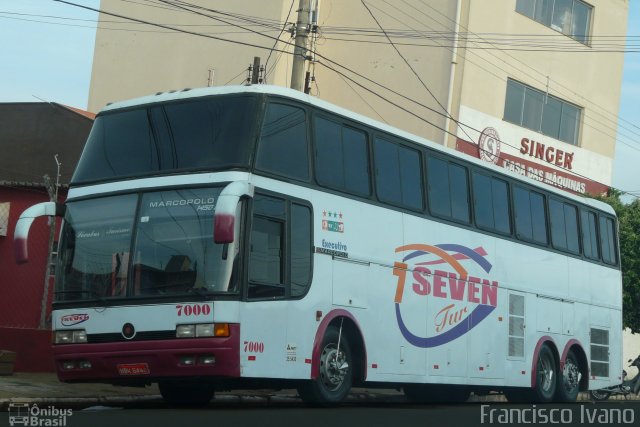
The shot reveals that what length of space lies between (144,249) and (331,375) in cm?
307

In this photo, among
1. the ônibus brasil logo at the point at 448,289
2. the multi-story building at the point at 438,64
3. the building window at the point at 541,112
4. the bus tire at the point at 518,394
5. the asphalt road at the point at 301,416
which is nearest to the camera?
the asphalt road at the point at 301,416

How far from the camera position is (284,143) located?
1391cm

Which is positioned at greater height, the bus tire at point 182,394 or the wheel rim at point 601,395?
the wheel rim at point 601,395

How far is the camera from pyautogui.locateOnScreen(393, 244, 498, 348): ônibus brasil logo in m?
16.5

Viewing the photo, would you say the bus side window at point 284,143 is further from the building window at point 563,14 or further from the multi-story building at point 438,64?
the building window at point 563,14

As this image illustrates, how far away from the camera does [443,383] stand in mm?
17359

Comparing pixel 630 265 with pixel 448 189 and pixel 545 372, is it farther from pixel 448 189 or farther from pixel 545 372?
pixel 448 189

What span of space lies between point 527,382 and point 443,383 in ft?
10.3

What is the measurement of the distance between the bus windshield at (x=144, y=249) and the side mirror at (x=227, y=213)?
0.62 m

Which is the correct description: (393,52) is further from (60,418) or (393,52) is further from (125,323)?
(60,418)

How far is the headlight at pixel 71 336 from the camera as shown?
44.5 feet

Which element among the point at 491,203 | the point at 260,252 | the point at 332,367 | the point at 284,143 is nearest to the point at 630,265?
the point at 491,203

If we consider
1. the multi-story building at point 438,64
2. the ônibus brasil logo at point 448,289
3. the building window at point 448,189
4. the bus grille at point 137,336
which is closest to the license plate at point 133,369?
the bus grille at point 137,336

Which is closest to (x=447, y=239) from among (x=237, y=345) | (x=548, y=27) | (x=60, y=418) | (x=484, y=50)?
(x=237, y=345)
